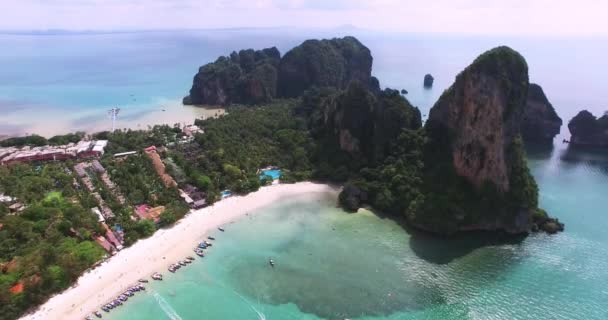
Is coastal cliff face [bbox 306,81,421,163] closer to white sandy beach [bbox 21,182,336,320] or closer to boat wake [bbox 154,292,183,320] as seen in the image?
white sandy beach [bbox 21,182,336,320]

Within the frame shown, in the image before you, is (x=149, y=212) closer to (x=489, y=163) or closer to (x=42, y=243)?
(x=42, y=243)

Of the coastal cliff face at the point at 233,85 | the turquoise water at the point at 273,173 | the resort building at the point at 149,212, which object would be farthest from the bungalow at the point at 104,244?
the coastal cliff face at the point at 233,85

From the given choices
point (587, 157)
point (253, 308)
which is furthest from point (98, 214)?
point (587, 157)

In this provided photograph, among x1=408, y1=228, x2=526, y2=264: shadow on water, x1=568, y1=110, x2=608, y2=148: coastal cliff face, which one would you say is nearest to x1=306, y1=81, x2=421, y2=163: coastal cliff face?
x1=408, y1=228, x2=526, y2=264: shadow on water

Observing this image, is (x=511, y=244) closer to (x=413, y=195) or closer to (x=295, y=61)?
(x=413, y=195)

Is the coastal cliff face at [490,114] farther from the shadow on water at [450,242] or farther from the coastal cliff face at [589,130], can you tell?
the coastal cliff face at [589,130]

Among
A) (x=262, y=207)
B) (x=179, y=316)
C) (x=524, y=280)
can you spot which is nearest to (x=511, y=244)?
(x=524, y=280)
